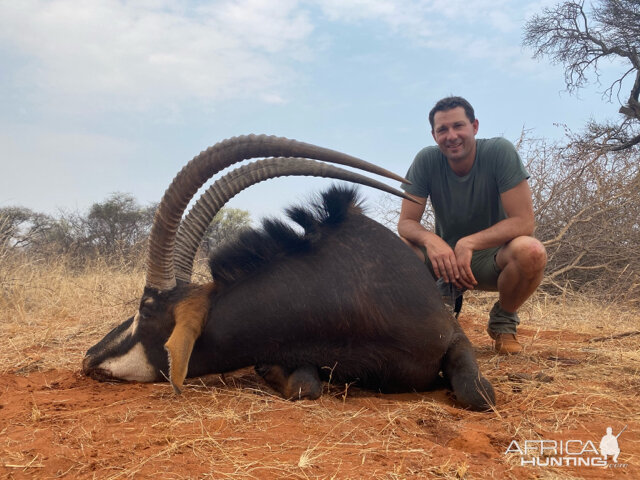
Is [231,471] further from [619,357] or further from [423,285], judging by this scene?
[619,357]

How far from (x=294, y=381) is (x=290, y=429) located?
627 millimetres

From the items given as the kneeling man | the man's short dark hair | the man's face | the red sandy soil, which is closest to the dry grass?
the red sandy soil

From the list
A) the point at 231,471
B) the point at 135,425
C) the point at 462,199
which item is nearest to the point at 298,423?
the point at 231,471

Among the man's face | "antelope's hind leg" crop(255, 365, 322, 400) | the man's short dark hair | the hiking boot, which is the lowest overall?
the hiking boot

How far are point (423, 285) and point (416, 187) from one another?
5.46ft

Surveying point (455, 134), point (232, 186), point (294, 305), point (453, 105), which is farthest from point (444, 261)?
point (232, 186)

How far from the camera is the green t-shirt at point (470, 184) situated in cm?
420

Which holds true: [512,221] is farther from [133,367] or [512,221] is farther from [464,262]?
[133,367]

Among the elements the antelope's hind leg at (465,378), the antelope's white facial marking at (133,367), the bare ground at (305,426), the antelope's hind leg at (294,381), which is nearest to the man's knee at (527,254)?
the bare ground at (305,426)

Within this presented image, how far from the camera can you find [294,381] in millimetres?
2961

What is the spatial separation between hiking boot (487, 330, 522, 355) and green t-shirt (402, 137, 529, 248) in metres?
0.92

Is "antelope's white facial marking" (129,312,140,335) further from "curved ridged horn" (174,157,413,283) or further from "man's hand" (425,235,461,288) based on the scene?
"man's hand" (425,235,461,288)

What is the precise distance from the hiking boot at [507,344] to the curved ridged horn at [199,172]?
A: 6.70ft

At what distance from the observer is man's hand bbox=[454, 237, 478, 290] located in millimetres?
3719
